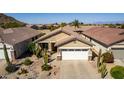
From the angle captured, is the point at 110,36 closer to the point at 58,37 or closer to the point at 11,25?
the point at 58,37

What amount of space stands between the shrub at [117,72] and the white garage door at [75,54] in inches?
206

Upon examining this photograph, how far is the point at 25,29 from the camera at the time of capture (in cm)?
2953

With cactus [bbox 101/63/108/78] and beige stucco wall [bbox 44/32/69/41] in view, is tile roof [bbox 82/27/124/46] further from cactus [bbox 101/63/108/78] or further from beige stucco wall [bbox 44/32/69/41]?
cactus [bbox 101/63/108/78]

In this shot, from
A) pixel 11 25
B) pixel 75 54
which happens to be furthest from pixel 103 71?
pixel 11 25

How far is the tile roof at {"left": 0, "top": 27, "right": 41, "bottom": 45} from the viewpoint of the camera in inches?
1001

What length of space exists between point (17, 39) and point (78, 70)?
9623 millimetres

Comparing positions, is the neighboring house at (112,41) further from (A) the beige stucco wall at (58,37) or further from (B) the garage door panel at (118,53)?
(A) the beige stucco wall at (58,37)

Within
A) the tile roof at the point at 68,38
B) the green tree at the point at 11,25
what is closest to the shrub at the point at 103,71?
the tile roof at the point at 68,38
